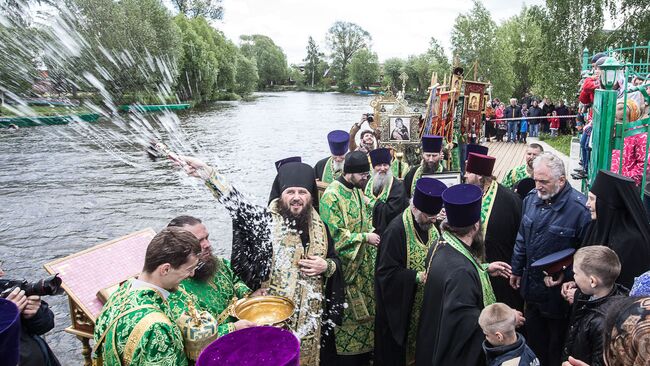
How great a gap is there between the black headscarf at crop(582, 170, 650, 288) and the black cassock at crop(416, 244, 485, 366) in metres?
1.00

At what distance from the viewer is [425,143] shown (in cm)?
616

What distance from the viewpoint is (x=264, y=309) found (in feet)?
9.19

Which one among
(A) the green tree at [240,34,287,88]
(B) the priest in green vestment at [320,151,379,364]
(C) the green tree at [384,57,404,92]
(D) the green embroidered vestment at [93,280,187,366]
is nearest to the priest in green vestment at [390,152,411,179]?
(B) the priest in green vestment at [320,151,379,364]

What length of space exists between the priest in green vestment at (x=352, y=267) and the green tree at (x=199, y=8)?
53137 millimetres

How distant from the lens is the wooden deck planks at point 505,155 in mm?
12447

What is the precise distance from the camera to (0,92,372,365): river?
1023 cm

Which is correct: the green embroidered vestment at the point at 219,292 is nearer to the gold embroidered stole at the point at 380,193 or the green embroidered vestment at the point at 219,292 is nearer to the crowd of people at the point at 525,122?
the gold embroidered stole at the point at 380,193

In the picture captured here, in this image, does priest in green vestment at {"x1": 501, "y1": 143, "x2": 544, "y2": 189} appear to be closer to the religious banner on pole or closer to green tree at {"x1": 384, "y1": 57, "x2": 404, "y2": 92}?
the religious banner on pole

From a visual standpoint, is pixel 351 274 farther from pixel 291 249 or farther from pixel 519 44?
pixel 519 44

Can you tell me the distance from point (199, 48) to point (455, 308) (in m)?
41.3

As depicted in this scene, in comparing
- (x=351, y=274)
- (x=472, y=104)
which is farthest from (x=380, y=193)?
(x=472, y=104)

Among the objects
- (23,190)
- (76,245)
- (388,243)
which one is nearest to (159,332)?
(388,243)

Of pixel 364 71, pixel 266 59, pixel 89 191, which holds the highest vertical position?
pixel 266 59

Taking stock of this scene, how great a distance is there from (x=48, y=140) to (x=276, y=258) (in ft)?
79.0
